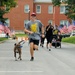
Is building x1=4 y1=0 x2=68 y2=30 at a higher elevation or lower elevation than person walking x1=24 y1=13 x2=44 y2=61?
lower

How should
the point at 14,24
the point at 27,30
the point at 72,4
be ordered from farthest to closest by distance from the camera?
the point at 14,24
the point at 72,4
the point at 27,30

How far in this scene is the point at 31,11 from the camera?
318ft

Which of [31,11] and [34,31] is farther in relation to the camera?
[31,11]

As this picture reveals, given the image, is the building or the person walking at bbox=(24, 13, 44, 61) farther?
the building

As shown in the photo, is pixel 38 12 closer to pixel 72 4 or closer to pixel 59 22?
pixel 59 22

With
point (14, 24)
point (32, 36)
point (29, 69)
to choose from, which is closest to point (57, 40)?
point (32, 36)

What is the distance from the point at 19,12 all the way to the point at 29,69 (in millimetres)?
81231

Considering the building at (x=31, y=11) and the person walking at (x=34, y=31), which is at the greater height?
the person walking at (x=34, y=31)

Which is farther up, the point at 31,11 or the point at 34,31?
the point at 34,31

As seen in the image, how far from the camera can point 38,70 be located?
47.9ft

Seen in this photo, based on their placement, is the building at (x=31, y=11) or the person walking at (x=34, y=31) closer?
the person walking at (x=34, y=31)

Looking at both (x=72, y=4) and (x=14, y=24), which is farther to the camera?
(x=14, y=24)

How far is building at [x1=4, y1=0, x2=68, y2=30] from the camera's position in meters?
95.1

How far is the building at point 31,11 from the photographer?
9507 cm
